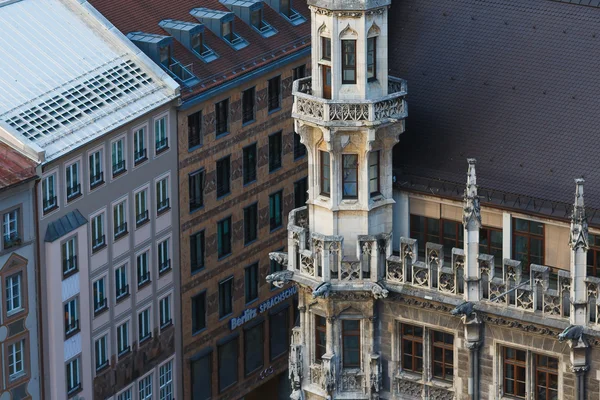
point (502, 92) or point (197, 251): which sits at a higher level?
point (502, 92)

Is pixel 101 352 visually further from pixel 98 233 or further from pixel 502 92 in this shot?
pixel 502 92

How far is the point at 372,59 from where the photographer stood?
11856cm

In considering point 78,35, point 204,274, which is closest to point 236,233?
point 204,274

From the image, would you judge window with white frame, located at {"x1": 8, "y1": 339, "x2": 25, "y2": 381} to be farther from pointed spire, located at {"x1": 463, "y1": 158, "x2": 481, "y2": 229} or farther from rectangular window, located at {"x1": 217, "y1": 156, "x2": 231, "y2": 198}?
pointed spire, located at {"x1": 463, "y1": 158, "x2": 481, "y2": 229}

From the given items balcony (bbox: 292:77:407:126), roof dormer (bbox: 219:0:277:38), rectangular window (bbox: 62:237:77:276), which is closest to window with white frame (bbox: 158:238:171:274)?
rectangular window (bbox: 62:237:77:276)

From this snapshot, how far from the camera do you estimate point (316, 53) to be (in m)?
119

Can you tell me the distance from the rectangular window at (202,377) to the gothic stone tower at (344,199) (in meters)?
35.3

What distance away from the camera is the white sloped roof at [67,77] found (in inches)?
5586

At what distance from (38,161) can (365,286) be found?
83.1 ft

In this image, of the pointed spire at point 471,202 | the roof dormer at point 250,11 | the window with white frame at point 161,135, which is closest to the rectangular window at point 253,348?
the window with white frame at point 161,135

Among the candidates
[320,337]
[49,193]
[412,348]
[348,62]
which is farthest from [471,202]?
[49,193]

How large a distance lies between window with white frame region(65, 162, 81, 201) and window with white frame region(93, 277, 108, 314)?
221 inches

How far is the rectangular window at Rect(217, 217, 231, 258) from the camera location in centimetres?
15812

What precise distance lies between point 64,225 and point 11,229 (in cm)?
408
